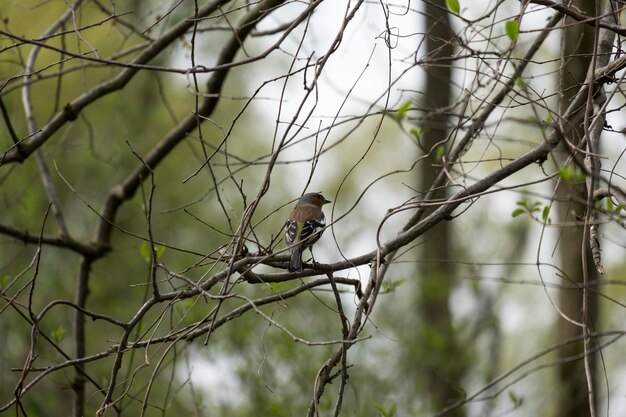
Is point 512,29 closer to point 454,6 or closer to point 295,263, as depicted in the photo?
point 454,6

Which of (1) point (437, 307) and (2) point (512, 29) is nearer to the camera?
(2) point (512, 29)

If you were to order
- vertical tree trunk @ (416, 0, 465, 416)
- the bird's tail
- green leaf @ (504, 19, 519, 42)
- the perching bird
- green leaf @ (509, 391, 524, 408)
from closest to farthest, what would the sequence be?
green leaf @ (504, 19, 519, 42)
the bird's tail
green leaf @ (509, 391, 524, 408)
the perching bird
vertical tree trunk @ (416, 0, 465, 416)

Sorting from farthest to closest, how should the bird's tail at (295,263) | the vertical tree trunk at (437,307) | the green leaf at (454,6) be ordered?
the vertical tree trunk at (437,307)
the green leaf at (454,6)
the bird's tail at (295,263)

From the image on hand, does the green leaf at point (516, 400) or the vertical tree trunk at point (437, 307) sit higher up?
the vertical tree trunk at point (437, 307)

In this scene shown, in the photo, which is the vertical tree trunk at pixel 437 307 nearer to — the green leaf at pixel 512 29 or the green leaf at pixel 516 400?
the green leaf at pixel 516 400

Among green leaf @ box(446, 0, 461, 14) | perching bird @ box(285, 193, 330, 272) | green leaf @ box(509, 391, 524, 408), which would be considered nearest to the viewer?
green leaf @ box(446, 0, 461, 14)

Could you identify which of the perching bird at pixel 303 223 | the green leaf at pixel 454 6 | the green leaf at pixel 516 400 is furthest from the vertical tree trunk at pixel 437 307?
the green leaf at pixel 454 6

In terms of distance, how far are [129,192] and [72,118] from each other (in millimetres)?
1080

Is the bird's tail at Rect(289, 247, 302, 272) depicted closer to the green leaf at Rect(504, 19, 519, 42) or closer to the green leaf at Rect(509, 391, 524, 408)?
the green leaf at Rect(504, 19, 519, 42)

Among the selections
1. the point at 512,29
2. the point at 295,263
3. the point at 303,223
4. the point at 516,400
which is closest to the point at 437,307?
the point at 516,400

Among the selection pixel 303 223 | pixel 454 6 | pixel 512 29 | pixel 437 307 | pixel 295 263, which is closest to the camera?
pixel 512 29

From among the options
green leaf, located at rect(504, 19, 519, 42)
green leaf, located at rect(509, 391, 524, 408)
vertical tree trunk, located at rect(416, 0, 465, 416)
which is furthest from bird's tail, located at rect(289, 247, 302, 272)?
vertical tree trunk, located at rect(416, 0, 465, 416)

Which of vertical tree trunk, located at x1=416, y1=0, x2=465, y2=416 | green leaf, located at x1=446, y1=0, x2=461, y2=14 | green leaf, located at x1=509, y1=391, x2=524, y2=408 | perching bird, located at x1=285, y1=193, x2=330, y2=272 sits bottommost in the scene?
green leaf, located at x1=509, y1=391, x2=524, y2=408

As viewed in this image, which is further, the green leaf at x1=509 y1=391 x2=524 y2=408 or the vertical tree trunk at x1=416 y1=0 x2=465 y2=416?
the vertical tree trunk at x1=416 y1=0 x2=465 y2=416
